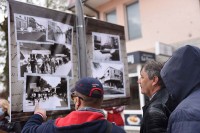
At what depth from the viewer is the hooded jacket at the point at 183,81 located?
148cm

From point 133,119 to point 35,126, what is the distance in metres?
8.64

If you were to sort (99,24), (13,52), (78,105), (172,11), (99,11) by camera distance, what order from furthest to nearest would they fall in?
(99,11), (172,11), (99,24), (13,52), (78,105)

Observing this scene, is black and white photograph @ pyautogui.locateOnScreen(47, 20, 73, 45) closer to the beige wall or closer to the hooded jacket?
the hooded jacket

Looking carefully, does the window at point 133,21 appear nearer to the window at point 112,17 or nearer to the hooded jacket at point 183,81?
the window at point 112,17

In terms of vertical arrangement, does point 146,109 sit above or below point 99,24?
below

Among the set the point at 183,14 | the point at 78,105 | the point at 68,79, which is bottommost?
the point at 78,105

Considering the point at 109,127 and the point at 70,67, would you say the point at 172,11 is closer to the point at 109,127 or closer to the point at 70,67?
the point at 70,67

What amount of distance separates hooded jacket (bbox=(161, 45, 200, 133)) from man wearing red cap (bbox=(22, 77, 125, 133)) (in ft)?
1.77

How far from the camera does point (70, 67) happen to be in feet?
9.27

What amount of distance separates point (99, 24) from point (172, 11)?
25.3 ft

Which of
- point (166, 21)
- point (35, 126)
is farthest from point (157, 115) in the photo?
point (166, 21)

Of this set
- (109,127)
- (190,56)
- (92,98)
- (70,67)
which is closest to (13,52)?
(70,67)

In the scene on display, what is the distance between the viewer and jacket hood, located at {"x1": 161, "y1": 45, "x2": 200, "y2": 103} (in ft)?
5.27

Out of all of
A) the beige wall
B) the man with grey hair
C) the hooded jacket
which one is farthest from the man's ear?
the beige wall
